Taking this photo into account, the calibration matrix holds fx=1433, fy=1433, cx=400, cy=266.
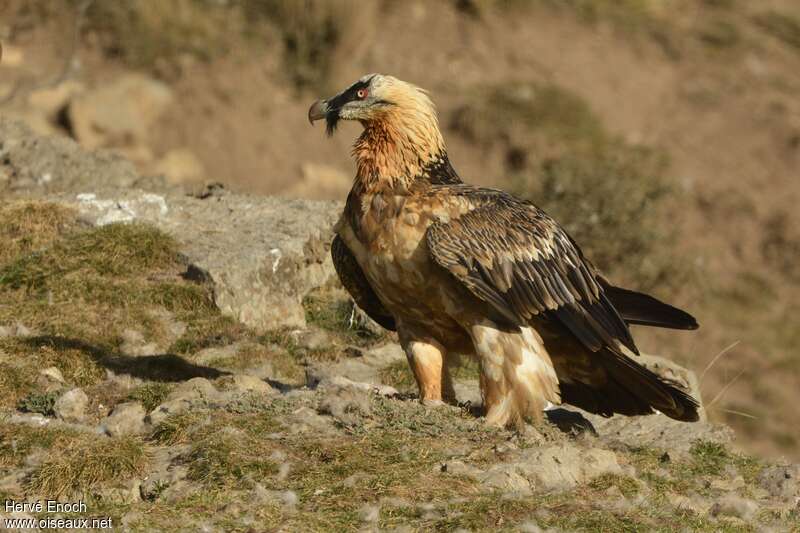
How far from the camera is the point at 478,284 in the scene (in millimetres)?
7688

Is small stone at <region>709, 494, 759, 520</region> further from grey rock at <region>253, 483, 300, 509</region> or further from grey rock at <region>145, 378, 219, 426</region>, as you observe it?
grey rock at <region>145, 378, 219, 426</region>

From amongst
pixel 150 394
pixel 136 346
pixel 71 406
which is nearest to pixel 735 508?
pixel 150 394

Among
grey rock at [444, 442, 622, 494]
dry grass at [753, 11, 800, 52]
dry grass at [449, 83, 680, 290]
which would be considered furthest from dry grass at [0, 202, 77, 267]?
dry grass at [753, 11, 800, 52]

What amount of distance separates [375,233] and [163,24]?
13861 millimetres

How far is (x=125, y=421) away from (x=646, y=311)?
3.02 m

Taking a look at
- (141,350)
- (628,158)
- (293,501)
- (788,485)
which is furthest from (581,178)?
(293,501)

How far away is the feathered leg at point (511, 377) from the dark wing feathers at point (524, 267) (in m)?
0.13

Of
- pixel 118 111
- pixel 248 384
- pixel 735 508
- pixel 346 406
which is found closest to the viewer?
pixel 735 508

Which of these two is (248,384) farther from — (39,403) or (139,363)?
(39,403)

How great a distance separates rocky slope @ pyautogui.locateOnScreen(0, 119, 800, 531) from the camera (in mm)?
6539

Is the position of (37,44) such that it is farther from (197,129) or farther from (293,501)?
(293,501)

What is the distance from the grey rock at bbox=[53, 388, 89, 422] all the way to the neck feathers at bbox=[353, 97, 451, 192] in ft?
6.61

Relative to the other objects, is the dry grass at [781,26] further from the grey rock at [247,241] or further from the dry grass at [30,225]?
the dry grass at [30,225]

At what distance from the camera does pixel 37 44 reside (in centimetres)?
2009
